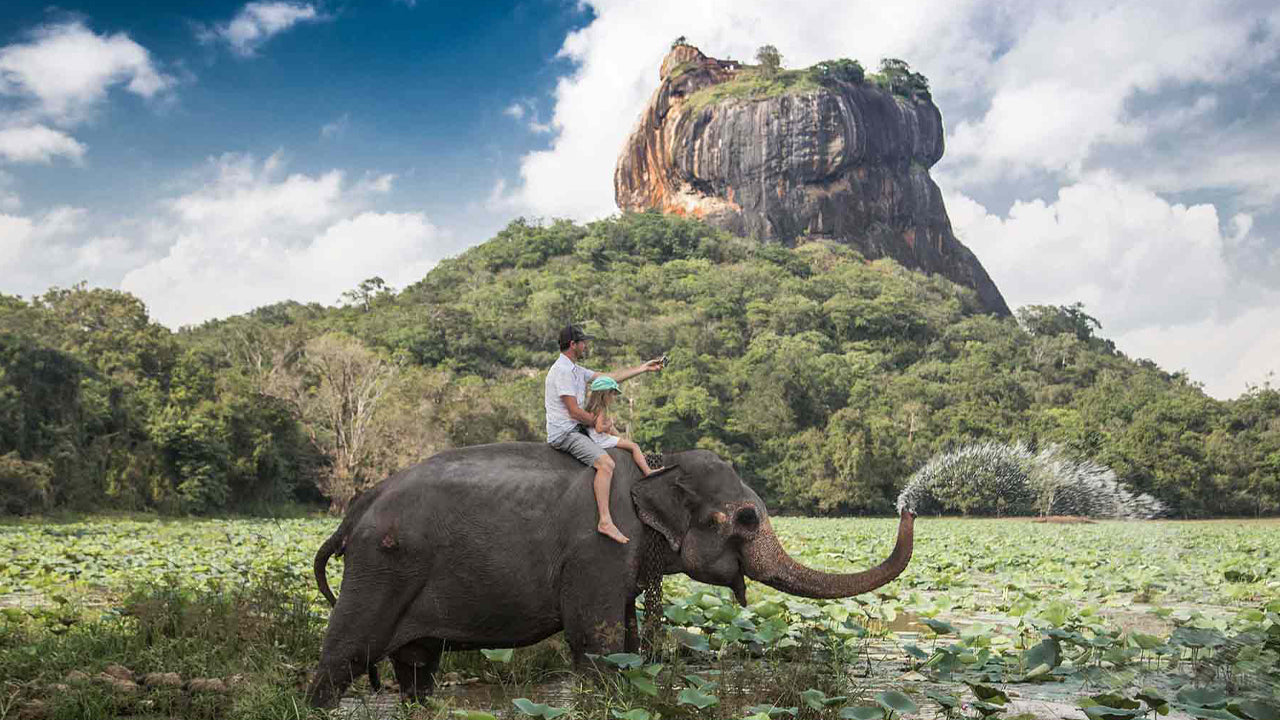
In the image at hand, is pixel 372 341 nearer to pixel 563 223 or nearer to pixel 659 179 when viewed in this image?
pixel 563 223

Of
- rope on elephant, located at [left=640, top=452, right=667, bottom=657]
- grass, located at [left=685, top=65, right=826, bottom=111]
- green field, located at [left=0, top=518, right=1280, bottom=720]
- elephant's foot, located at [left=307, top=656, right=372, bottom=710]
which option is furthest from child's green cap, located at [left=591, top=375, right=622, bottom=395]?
grass, located at [left=685, top=65, right=826, bottom=111]

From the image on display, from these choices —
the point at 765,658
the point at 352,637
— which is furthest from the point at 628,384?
the point at 352,637

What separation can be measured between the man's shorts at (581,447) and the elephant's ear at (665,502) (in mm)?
271

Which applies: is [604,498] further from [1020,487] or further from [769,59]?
[769,59]

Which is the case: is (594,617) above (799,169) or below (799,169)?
below

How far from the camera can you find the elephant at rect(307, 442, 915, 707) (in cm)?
505

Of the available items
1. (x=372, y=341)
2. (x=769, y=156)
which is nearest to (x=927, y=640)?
(x=372, y=341)

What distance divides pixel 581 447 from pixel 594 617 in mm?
898

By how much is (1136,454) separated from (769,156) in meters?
65.6

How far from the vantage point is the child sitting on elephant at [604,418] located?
17.7 feet

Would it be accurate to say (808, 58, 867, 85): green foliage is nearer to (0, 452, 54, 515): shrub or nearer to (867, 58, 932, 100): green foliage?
(867, 58, 932, 100): green foliage

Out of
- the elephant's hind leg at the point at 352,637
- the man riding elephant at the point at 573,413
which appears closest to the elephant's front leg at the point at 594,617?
the man riding elephant at the point at 573,413

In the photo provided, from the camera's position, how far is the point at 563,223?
10006cm

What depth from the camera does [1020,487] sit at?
4884 centimetres
